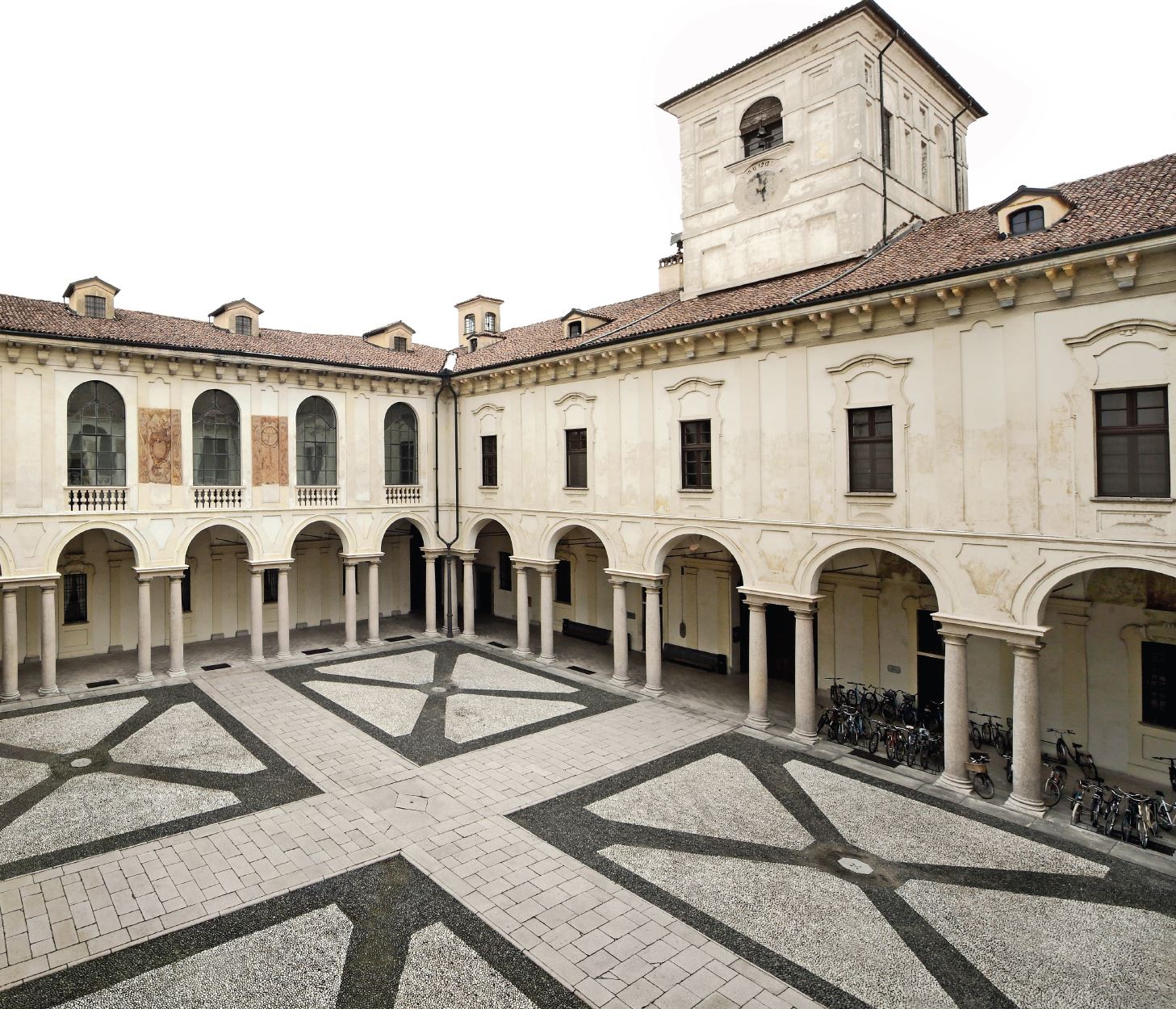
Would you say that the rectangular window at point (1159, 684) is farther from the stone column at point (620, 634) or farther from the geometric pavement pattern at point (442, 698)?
the stone column at point (620, 634)

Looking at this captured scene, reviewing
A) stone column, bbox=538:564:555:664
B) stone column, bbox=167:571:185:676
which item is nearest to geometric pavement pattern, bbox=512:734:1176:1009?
stone column, bbox=538:564:555:664

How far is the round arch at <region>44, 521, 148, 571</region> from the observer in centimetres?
1980

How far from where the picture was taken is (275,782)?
46.8 ft

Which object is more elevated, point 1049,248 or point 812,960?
point 1049,248

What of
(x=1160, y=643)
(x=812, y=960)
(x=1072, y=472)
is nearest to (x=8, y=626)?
(x=812, y=960)

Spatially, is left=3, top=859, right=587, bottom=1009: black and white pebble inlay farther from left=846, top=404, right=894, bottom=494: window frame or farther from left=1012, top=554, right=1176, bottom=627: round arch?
left=846, top=404, right=894, bottom=494: window frame

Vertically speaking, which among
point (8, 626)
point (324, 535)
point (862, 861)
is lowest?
point (862, 861)

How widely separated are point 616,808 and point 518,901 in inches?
131

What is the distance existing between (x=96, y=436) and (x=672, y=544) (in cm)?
1678

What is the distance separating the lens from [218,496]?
74.1 feet

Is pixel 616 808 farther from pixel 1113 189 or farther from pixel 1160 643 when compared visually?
pixel 1113 189

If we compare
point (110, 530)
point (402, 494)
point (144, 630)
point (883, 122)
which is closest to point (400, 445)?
point (402, 494)

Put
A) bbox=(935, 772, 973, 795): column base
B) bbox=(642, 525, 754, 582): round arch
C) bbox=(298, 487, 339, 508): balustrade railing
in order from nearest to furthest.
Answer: bbox=(935, 772, 973, 795): column base < bbox=(642, 525, 754, 582): round arch < bbox=(298, 487, 339, 508): balustrade railing

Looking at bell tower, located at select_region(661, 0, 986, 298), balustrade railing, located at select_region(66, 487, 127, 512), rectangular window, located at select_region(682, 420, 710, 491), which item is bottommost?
balustrade railing, located at select_region(66, 487, 127, 512)
